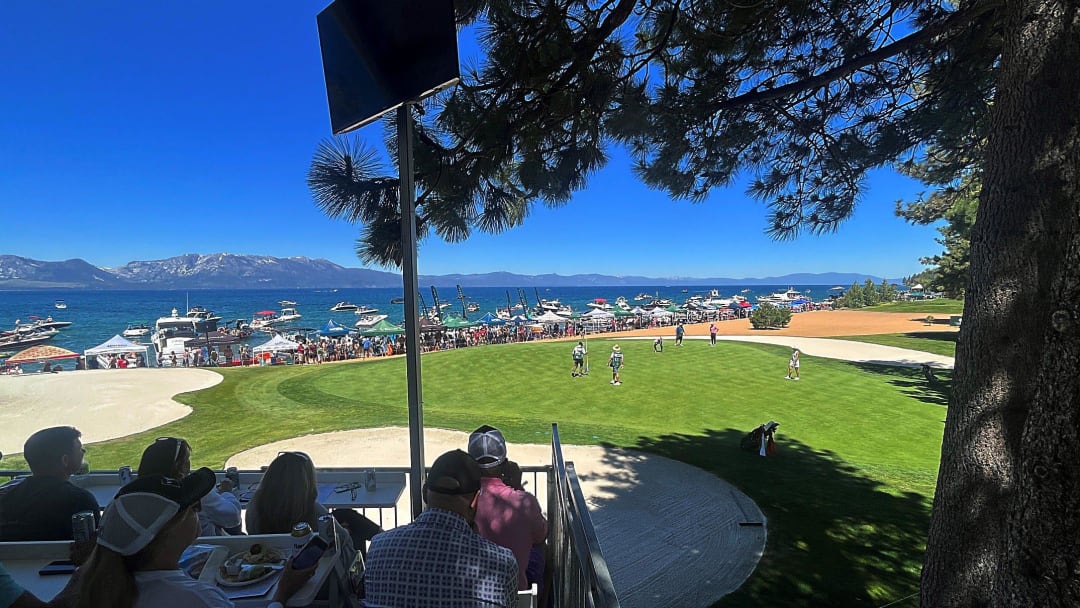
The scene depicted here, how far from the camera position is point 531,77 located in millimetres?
3203

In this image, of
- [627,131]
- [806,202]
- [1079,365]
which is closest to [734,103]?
[627,131]

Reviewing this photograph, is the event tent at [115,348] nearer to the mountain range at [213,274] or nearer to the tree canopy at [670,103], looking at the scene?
the tree canopy at [670,103]

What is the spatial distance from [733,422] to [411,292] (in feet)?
32.3

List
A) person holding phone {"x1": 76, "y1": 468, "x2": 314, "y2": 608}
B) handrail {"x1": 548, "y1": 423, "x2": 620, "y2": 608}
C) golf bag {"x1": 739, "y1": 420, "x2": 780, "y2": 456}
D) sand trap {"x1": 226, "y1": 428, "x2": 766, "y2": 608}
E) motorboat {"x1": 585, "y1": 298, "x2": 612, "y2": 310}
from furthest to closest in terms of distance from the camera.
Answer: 1. motorboat {"x1": 585, "y1": 298, "x2": 612, "y2": 310}
2. golf bag {"x1": 739, "y1": 420, "x2": 780, "y2": 456}
3. sand trap {"x1": 226, "y1": 428, "x2": 766, "y2": 608}
4. person holding phone {"x1": 76, "y1": 468, "x2": 314, "y2": 608}
5. handrail {"x1": 548, "y1": 423, "x2": 620, "y2": 608}

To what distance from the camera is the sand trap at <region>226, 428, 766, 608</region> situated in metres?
4.29

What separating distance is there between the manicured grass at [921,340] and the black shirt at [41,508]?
26281mm

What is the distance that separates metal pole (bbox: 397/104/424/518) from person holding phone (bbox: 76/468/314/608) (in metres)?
1.10

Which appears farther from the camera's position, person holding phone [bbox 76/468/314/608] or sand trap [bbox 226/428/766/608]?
sand trap [bbox 226/428/766/608]

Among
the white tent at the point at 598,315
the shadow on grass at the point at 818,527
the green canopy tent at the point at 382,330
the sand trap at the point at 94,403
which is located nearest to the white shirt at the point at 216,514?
the shadow on grass at the point at 818,527

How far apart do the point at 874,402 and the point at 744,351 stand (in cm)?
831

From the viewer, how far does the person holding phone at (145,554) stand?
4.63 ft

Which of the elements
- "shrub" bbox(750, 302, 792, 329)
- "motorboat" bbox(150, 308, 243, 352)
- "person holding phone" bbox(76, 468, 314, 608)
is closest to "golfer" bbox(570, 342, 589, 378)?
"person holding phone" bbox(76, 468, 314, 608)

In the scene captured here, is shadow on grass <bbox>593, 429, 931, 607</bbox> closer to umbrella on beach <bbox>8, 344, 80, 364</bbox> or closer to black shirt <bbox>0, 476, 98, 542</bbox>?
black shirt <bbox>0, 476, 98, 542</bbox>

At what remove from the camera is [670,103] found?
3.86m
